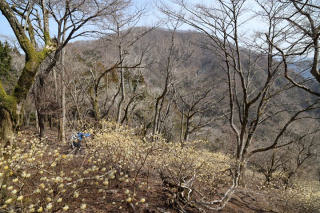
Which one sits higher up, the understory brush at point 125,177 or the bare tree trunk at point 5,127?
the bare tree trunk at point 5,127

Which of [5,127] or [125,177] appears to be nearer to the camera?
[5,127]

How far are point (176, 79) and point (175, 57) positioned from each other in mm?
1666

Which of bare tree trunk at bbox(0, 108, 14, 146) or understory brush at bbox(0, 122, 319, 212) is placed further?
bare tree trunk at bbox(0, 108, 14, 146)

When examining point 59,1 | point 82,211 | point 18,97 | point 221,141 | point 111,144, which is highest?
point 59,1

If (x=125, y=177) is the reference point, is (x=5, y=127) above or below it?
above

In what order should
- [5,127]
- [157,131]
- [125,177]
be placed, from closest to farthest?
1. [5,127]
2. [125,177]
3. [157,131]

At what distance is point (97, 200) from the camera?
3525 mm

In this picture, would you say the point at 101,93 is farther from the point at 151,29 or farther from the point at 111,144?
the point at 111,144

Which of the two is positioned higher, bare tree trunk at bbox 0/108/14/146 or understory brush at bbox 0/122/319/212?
bare tree trunk at bbox 0/108/14/146

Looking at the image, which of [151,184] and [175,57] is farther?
[175,57]

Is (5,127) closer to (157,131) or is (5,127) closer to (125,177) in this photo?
(125,177)

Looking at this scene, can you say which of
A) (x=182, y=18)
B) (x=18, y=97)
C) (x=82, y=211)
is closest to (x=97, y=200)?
(x=82, y=211)

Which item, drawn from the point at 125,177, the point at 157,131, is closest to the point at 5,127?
→ the point at 125,177

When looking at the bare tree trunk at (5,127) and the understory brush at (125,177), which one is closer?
the understory brush at (125,177)
